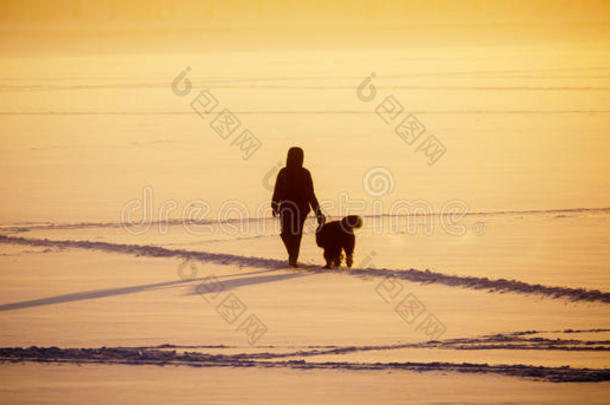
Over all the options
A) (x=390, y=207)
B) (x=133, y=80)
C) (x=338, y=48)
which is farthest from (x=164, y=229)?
(x=338, y=48)

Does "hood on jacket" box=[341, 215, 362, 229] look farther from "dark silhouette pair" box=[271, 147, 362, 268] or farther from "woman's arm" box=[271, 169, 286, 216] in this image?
"woman's arm" box=[271, 169, 286, 216]

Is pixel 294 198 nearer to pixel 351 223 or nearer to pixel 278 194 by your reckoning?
pixel 278 194

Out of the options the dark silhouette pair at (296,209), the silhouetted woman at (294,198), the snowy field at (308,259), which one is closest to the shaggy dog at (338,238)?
the dark silhouette pair at (296,209)

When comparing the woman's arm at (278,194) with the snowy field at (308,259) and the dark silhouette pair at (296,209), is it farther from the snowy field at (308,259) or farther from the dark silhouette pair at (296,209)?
the snowy field at (308,259)

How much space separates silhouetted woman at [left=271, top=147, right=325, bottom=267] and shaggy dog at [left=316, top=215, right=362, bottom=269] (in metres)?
0.19

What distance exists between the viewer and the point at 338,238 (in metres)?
11.1

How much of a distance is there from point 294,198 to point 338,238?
25.2 inches

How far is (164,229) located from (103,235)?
31.3 inches

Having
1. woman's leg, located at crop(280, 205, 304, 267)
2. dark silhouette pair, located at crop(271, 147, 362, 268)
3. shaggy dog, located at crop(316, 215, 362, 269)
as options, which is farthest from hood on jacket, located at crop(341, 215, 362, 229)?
woman's leg, located at crop(280, 205, 304, 267)

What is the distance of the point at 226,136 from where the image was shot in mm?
24281

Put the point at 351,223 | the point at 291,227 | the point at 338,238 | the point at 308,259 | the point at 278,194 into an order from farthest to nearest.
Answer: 1. the point at 308,259
2. the point at 278,194
3. the point at 291,227
4. the point at 338,238
5. the point at 351,223

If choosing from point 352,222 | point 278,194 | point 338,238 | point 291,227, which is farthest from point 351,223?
point 278,194

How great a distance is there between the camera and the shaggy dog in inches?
434

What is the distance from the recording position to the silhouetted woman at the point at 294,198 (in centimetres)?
1130
